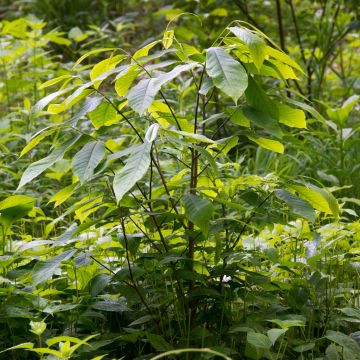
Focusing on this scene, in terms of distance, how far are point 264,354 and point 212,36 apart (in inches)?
125

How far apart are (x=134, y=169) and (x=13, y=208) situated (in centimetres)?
61

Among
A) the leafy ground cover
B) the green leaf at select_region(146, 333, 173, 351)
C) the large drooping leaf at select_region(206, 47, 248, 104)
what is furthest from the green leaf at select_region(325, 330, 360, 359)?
the large drooping leaf at select_region(206, 47, 248, 104)

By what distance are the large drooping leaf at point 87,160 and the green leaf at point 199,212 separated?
0.72 feet

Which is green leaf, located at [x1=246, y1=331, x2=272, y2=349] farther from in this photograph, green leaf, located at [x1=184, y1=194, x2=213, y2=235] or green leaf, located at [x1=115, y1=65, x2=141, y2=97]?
green leaf, located at [x1=115, y1=65, x2=141, y2=97]

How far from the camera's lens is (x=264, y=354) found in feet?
5.12

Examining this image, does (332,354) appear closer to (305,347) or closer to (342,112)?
(305,347)

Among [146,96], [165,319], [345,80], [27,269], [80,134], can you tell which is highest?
[146,96]

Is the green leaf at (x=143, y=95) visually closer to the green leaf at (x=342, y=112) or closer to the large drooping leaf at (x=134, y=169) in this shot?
the large drooping leaf at (x=134, y=169)

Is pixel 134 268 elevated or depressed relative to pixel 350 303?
elevated

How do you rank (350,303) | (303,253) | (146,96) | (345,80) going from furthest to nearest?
(345,80)
(303,253)
(350,303)
(146,96)

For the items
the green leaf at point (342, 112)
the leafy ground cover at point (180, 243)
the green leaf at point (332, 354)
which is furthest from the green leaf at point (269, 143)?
the green leaf at point (342, 112)

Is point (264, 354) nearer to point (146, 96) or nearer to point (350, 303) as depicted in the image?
point (350, 303)

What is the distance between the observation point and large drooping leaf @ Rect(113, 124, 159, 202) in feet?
4.04

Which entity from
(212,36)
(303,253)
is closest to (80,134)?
(303,253)
